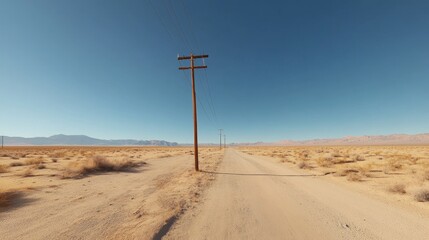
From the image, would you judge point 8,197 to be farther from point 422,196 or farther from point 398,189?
point 398,189

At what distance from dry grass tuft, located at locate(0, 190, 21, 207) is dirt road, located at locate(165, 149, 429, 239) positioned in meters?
6.02

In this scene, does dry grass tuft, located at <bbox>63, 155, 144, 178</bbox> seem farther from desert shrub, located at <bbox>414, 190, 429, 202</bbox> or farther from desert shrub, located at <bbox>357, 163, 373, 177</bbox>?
desert shrub, located at <bbox>357, 163, 373, 177</bbox>

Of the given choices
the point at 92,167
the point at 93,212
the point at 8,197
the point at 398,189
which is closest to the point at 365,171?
the point at 398,189

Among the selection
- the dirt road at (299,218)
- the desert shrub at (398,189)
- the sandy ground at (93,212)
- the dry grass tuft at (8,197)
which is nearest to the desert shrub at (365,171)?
the desert shrub at (398,189)

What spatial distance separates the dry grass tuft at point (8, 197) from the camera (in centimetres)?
682

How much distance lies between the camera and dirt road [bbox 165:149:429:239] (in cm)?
471

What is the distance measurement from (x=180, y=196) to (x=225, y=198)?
1758 millimetres

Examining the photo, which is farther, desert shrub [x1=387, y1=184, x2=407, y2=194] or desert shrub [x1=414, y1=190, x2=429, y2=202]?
desert shrub [x1=387, y1=184, x2=407, y2=194]

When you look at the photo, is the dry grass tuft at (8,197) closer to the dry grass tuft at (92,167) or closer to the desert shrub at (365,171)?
the dry grass tuft at (92,167)

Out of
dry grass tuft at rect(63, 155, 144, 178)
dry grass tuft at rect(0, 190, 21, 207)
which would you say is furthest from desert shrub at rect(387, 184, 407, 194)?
dry grass tuft at rect(63, 155, 144, 178)

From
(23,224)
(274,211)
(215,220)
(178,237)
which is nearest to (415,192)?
(274,211)

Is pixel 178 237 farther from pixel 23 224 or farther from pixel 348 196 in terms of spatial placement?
pixel 348 196

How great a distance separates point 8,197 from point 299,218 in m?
9.91

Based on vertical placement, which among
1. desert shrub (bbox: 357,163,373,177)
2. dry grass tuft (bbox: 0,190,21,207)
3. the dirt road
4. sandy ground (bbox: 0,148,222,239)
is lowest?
desert shrub (bbox: 357,163,373,177)
